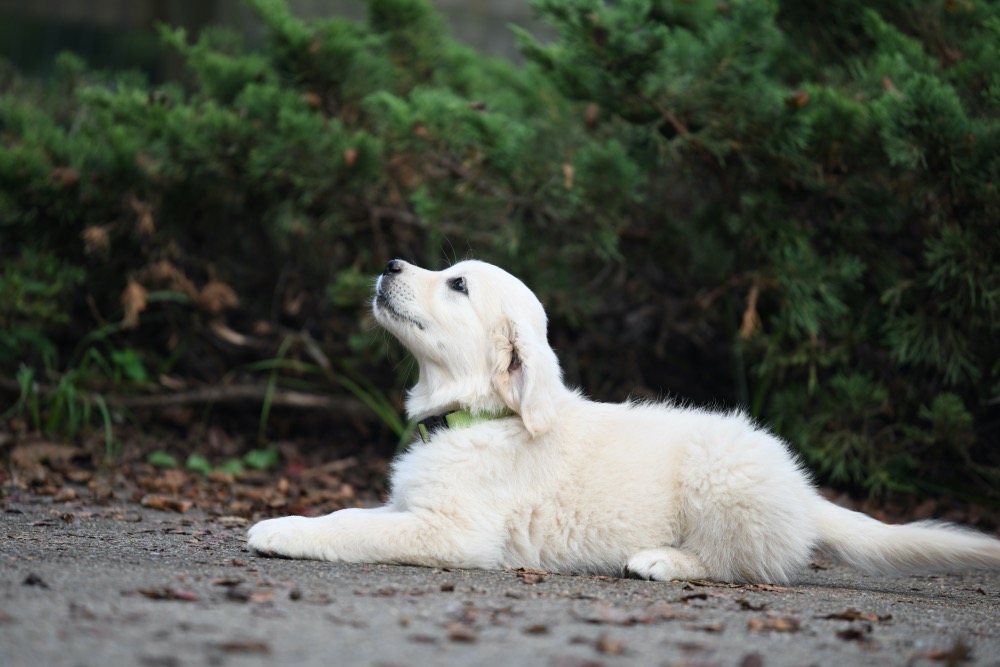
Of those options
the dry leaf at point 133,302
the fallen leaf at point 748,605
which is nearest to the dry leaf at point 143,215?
the dry leaf at point 133,302

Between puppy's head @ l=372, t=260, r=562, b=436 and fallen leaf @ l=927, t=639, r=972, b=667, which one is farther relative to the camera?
puppy's head @ l=372, t=260, r=562, b=436

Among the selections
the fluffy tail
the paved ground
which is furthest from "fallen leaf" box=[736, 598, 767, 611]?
the fluffy tail

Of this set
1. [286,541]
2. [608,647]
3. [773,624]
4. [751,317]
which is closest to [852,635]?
[773,624]

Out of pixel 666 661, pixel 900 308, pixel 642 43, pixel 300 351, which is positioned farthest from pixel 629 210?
pixel 666 661

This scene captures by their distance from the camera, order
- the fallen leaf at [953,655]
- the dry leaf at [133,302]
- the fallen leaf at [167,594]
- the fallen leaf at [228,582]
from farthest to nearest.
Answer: the dry leaf at [133,302], the fallen leaf at [228,582], the fallen leaf at [167,594], the fallen leaf at [953,655]

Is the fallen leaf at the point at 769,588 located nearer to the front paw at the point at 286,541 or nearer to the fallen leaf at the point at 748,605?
the fallen leaf at the point at 748,605

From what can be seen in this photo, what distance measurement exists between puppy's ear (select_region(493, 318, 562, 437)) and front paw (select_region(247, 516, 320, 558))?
Result: 2.94ft

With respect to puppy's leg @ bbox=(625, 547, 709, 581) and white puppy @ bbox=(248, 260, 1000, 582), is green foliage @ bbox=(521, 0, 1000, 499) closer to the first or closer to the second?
white puppy @ bbox=(248, 260, 1000, 582)

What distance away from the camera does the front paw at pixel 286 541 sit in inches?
145

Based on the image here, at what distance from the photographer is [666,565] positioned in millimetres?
3816

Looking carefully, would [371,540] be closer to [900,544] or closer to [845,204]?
[900,544]

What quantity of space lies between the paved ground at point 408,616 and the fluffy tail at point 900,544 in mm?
146

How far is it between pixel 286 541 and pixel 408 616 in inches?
40.8

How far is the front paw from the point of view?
3678mm
